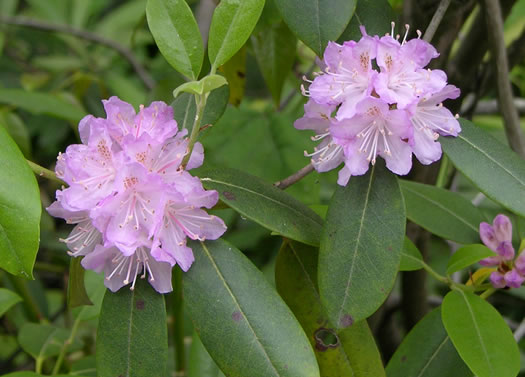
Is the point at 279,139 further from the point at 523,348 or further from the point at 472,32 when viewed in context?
the point at 523,348

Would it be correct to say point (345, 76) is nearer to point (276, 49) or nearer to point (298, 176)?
point (298, 176)

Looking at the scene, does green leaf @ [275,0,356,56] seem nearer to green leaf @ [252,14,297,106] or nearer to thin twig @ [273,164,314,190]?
thin twig @ [273,164,314,190]

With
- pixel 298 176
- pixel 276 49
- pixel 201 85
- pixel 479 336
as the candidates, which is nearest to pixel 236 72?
pixel 276 49

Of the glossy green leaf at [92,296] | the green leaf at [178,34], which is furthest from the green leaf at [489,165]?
the glossy green leaf at [92,296]

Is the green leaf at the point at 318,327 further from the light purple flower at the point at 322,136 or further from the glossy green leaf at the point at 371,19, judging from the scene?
the glossy green leaf at the point at 371,19

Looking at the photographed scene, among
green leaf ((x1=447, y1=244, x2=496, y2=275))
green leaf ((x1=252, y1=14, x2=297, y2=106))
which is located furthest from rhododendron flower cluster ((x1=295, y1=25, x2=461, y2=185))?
green leaf ((x1=252, y1=14, x2=297, y2=106))

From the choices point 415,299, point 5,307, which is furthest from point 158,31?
point 415,299

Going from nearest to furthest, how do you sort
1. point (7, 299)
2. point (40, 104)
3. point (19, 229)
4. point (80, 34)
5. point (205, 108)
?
point (19, 229)
point (205, 108)
point (7, 299)
point (40, 104)
point (80, 34)
